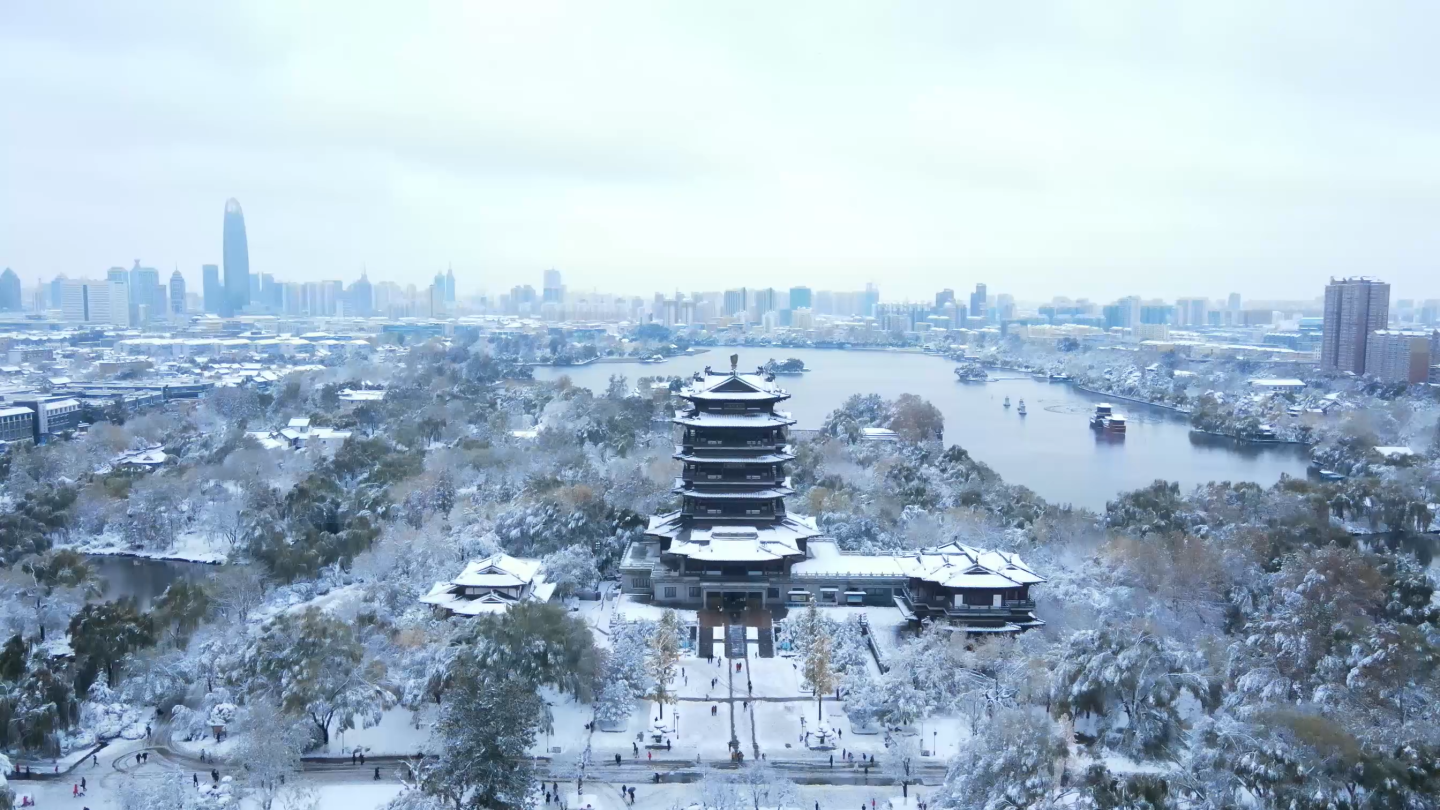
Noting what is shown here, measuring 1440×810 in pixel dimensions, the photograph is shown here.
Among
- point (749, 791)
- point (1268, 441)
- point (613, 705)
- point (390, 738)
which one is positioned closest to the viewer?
point (749, 791)

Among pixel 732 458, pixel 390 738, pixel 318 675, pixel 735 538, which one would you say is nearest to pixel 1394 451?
pixel 732 458

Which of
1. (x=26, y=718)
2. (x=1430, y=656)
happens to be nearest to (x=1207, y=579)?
(x=1430, y=656)

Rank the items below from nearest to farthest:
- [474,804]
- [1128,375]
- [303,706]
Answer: [474,804] < [303,706] < [1128,375]

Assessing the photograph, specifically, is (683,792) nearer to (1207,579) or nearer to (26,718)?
(26,718)

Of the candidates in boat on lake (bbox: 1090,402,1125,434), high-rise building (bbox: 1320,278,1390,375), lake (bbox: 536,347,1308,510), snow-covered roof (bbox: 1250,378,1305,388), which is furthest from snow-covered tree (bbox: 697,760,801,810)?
high-rise building (bbox: 1320,278,1390,375)

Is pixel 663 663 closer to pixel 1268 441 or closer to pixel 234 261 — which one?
pixel 1268 441

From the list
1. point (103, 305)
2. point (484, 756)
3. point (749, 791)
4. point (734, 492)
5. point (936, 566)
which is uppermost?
point (103, 305)

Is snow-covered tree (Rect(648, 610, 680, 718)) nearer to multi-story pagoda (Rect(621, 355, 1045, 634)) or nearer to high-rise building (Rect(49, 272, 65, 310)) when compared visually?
multi-story pagoda (Rect(621, 355, 1045, 634))
